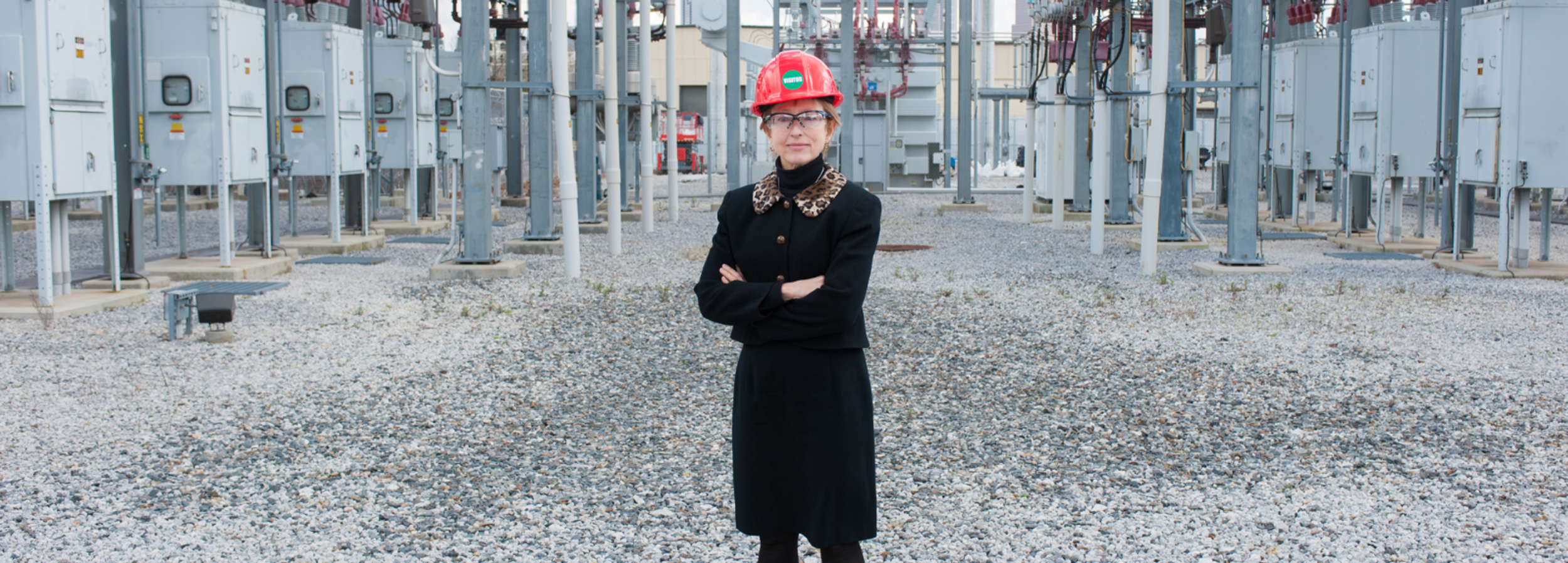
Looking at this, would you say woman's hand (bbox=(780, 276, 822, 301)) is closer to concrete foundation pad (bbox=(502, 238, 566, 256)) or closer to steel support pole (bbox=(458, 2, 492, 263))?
steel support pole (bbox=(458, 2, 492, 263))

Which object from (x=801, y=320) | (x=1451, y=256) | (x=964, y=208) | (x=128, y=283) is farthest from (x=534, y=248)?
(x=801, y=320)

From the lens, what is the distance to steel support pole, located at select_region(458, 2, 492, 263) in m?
12.3

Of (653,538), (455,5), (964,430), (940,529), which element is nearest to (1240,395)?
(964,430)

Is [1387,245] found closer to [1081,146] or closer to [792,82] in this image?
[1081,146]

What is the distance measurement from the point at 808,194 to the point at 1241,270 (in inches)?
408

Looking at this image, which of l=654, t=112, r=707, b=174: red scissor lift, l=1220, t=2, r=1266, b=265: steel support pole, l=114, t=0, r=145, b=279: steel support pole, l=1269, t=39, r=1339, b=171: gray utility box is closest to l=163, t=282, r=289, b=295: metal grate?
l=114, t=0, r=145, b=279: steel support pole

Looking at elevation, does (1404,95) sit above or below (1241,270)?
above

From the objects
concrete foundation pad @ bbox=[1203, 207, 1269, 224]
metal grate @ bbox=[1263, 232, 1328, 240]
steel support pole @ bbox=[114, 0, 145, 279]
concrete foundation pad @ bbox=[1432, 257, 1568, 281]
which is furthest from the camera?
concrete foundation pad @ bbox=[1203, 207, 1269, 224]

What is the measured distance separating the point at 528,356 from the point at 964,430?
3.09 m

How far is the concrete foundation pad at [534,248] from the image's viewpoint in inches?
612

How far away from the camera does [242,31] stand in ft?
41.8

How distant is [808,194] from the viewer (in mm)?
3166

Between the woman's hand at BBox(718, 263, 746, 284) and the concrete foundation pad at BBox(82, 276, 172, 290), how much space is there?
30.1ft

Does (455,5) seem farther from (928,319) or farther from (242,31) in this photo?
(928,319)
